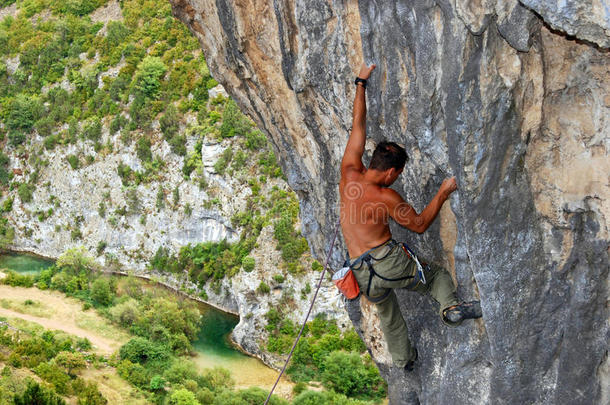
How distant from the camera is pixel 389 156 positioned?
459 centimetres

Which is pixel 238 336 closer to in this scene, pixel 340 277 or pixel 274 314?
pixel 274 314

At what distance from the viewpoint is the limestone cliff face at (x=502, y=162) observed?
139 inches

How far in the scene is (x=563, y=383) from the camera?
412 cm

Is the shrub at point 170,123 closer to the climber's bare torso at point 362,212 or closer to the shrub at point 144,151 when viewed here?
A: the shrub at point 144,151

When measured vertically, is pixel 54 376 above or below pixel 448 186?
below

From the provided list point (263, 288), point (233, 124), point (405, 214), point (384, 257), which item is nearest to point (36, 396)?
point (263, 288)

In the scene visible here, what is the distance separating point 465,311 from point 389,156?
139 cm

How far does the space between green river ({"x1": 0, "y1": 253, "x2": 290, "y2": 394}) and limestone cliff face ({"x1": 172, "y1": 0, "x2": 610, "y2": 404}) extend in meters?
15.2

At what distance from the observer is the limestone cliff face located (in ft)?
11.6

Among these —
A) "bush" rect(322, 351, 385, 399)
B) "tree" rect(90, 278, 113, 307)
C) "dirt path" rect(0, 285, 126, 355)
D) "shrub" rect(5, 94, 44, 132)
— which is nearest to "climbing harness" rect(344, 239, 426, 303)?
"bush" rect(322, 351, 385, 399)

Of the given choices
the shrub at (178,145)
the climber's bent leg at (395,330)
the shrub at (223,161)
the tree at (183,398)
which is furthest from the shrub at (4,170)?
the climber's bent leg at (395,330)

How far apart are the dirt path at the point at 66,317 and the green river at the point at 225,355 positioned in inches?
122

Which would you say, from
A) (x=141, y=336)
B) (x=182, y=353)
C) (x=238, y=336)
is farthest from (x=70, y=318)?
(x=238, y=336)

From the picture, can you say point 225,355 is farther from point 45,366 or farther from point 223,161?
point 223,161
